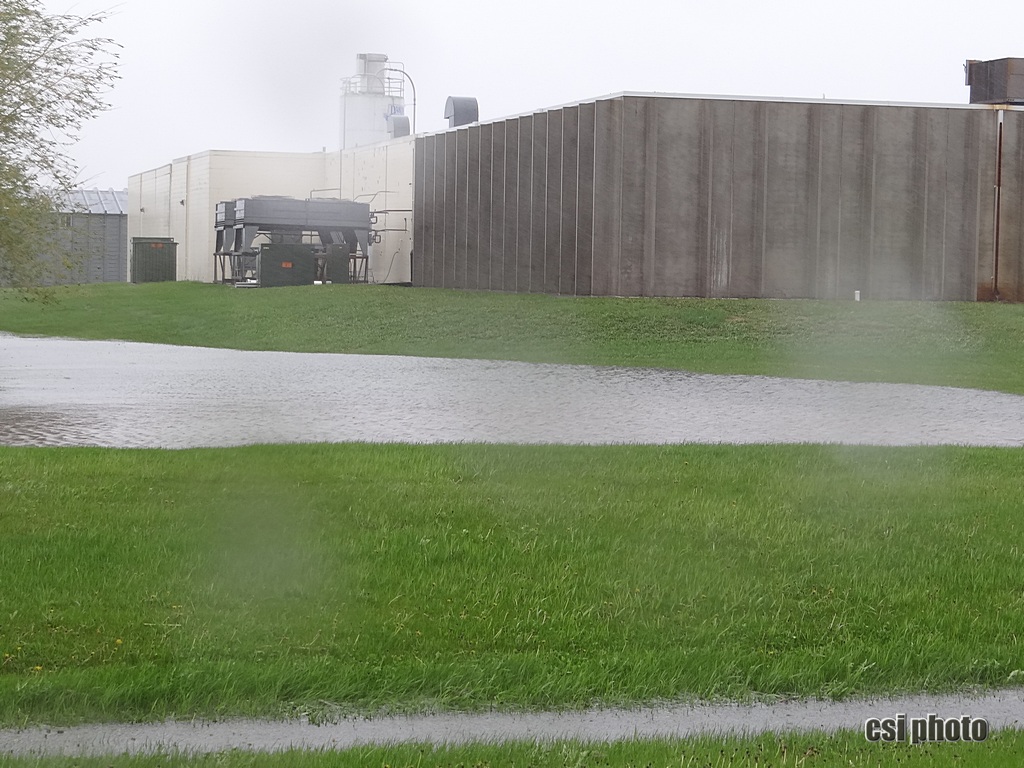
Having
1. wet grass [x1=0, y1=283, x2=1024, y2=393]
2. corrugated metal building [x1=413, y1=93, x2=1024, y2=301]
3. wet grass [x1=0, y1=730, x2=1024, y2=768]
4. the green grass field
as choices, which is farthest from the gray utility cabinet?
wet grass [x1=0, y1=730, x2=1024, y2=768]

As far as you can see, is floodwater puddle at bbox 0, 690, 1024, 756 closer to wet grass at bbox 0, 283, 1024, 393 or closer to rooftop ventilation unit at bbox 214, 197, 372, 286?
wet grass at bbox 0, 283, 1024, 393

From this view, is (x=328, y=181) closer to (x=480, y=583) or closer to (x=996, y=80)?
(x=996, y=80)

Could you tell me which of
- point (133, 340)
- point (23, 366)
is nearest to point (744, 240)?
point (133, 340)

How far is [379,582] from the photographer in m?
7.85

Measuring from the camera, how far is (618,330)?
3102 cm

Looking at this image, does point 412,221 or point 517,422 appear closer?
point 517,422

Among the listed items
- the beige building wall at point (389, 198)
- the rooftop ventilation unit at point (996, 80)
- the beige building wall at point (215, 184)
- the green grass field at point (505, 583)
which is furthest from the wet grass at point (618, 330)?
the beige building wall at point (215, 184)

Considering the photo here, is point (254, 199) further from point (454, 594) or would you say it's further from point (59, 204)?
point (454, 594)

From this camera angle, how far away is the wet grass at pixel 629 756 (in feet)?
16.4

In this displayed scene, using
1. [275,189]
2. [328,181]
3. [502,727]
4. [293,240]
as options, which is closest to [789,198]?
[293,240]

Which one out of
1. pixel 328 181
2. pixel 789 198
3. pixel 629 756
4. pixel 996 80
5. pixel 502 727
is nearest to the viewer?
pixel 629 756

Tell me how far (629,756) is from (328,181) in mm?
62056

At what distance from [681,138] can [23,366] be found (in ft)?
68.0

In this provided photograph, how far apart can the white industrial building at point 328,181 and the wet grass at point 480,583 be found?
145 feet
